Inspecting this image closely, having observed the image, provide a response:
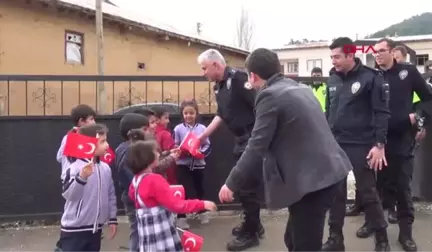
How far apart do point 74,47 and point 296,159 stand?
14.3 m

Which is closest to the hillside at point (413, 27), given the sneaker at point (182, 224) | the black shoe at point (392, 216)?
the black shoe at point (392, 216)

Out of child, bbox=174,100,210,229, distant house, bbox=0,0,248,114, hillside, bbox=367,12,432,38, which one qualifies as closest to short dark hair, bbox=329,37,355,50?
child, bbox=174,100,210,229

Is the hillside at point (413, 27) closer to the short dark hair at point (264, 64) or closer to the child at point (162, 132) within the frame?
the child at point (162, 132)

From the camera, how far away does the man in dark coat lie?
358 centimetres

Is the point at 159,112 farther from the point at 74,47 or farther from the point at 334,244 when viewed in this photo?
the point at 74,47

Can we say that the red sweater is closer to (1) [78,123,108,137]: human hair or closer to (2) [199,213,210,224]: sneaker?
(1) [78,123,108,137]: human hair

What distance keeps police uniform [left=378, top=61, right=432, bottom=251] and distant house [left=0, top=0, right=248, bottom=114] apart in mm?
4477

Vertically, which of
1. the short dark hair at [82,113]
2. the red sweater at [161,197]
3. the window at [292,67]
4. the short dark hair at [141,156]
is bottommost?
the red sweater at [161,197]

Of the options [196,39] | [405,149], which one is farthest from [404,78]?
[196,39]

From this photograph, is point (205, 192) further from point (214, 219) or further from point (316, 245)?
point (316, 245)

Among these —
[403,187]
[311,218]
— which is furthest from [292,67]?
[311,218]

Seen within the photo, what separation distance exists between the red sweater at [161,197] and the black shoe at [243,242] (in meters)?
1.75

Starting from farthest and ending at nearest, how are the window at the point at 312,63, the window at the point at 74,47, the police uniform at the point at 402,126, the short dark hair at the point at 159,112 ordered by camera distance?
1. the window at the point at 312,63
2. the window at the point at 74,47
3. the short dark hair at the point at 159,112
4. the police uniform at the point at 402,126

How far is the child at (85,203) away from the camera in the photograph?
12.9 feet
